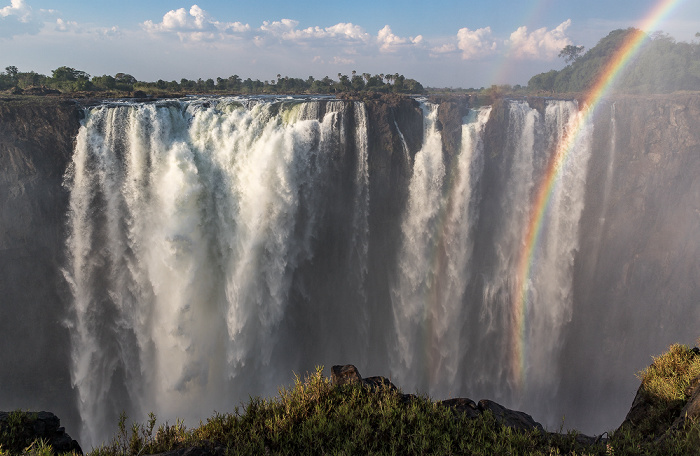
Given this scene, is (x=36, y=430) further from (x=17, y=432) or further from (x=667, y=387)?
(x=667, y=387)

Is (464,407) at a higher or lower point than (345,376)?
lower

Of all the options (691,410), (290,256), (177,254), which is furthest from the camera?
(290,256)

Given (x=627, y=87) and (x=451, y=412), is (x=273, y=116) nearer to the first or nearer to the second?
(x=451, y=412)

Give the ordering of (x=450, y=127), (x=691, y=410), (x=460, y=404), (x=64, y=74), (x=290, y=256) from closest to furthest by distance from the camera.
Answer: (x=691, y=410), (x=460, y=404), (x=290, y=256), (x=450, y=127), (x=64, y=74)

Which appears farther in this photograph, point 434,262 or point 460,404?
point 434,262

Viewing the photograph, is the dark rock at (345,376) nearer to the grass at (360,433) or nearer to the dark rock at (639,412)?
the grass at (360,433)

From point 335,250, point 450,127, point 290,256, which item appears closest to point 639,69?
point 450,127

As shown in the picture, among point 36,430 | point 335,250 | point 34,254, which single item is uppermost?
point 36,430

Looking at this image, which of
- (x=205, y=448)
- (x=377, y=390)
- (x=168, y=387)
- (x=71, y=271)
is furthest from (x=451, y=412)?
(x=71, y=271)
